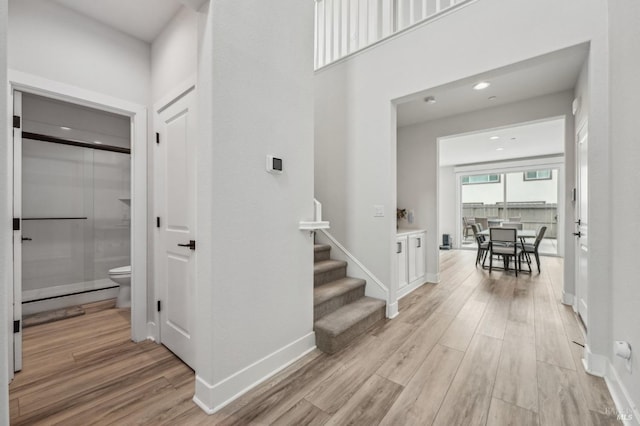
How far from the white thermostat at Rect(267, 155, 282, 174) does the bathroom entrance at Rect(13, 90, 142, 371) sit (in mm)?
2220

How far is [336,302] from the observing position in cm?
262

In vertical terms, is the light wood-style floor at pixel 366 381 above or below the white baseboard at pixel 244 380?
below

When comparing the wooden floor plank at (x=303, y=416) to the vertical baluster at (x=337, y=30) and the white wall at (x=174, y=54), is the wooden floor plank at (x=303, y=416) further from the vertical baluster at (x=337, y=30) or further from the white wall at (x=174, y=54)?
the vertical baluster at (x=337, y=30)

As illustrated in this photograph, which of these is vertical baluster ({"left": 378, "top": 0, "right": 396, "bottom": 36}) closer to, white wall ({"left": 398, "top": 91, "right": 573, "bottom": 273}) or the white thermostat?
white wall ({"left": 398, "top": 91, "right": 573, "bottom": 273})

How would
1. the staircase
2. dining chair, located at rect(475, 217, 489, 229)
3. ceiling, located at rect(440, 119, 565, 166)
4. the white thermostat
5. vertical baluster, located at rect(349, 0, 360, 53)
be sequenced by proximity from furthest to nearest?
dining chair, located at rect(475, 217, 489, 229) < ceiling, located at rect(440, 119, 565, 166) < vertical baluster, located at rect(349, 0, 360, 53) < the staircase < the white thermostat

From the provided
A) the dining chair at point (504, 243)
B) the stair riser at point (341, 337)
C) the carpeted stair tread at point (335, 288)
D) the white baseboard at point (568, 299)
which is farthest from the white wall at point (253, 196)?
the dining chair at point (504, 243)

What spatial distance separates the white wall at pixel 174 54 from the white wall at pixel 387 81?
184 cm

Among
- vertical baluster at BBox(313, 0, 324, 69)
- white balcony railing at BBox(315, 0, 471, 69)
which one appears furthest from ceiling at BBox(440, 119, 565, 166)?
vertical baluster at BBox(313, 0, 324, 69)

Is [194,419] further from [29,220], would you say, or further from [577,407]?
[29,220]

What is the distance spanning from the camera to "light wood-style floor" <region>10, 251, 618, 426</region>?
147 cm

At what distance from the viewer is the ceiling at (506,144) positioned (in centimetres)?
485

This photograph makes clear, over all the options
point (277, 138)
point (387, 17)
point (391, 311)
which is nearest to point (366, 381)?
point (391, 311)

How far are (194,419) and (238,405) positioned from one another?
244 mm

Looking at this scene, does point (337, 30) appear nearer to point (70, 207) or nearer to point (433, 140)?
point (433, 140)
